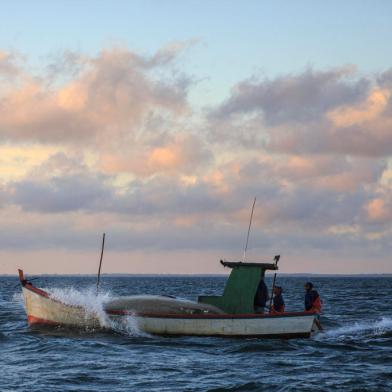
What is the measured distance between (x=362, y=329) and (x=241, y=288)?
9212mm

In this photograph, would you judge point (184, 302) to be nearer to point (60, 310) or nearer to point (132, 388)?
point (60, 310)

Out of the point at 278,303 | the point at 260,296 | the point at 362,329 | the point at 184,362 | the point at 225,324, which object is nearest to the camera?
the point at 184,362

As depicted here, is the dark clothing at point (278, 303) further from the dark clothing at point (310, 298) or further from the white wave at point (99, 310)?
the white wave at point (99, 310)

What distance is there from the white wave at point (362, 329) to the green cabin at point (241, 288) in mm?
4493

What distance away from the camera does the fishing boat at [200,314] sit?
28406 mm

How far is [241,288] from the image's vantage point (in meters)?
30.1

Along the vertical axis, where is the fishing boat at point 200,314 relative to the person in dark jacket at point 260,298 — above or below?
below

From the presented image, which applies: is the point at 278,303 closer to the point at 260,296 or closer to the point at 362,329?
the point at 260,296

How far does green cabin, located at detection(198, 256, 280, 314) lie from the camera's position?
98.1ft

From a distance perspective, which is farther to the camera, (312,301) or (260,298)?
(260,298)

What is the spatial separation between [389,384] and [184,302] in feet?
37.0

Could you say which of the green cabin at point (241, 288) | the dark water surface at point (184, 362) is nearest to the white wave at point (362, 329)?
the dark water surface at point (184, 362)

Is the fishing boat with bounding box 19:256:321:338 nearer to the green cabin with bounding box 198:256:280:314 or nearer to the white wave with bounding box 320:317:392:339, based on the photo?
the green cabin with bounding box 198:256:280:314

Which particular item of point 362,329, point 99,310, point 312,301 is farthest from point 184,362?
point 362,329
